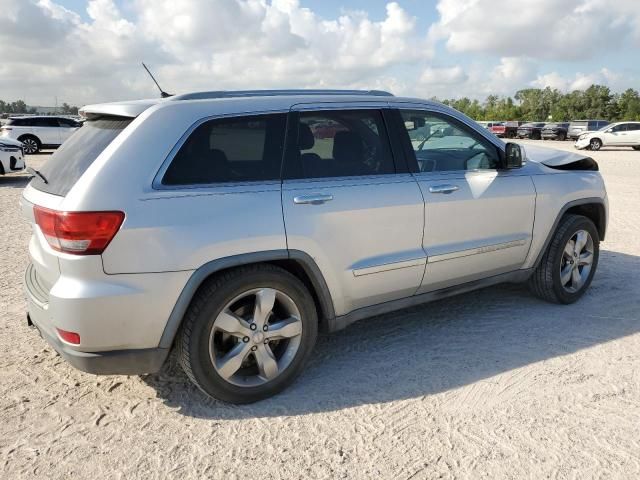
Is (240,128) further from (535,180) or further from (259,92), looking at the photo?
(535,180)

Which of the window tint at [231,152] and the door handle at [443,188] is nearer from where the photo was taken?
the window tint at [231,152]

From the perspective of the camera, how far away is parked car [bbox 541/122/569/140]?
39125mm

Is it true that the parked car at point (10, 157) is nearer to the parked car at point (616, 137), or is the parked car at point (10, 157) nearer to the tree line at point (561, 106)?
the parked car at point (616, 137)

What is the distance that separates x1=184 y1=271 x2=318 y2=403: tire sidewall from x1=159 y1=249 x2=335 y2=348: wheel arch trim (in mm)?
83

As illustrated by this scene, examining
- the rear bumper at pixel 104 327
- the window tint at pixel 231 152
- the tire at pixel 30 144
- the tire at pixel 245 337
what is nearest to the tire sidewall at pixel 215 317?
the tire at pixel 245 337

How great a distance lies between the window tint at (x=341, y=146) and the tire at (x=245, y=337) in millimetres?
665

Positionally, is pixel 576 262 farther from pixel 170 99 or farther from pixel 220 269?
pixel 170 99

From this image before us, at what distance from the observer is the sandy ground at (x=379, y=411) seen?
2.56 meters

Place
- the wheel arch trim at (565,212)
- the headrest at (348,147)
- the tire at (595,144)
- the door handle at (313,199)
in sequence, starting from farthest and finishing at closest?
the tire at (595,144) → the wheel arch trim at (565,212) → the headrest at (348,147) → the door handle at (313,199)

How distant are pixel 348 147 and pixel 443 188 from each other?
73 centimetres

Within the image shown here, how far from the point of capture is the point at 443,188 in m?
3.67

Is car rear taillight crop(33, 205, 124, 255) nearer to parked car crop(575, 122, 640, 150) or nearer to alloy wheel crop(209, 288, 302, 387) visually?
alloy wheel crop(209, 288, 302, 387)

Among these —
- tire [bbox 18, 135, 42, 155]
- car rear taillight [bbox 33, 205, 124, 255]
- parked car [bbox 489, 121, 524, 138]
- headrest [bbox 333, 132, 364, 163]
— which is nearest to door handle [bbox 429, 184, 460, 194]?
headrest [bbox 333, 132, 364, 163]

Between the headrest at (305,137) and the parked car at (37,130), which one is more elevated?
the headrest at (305,137)
